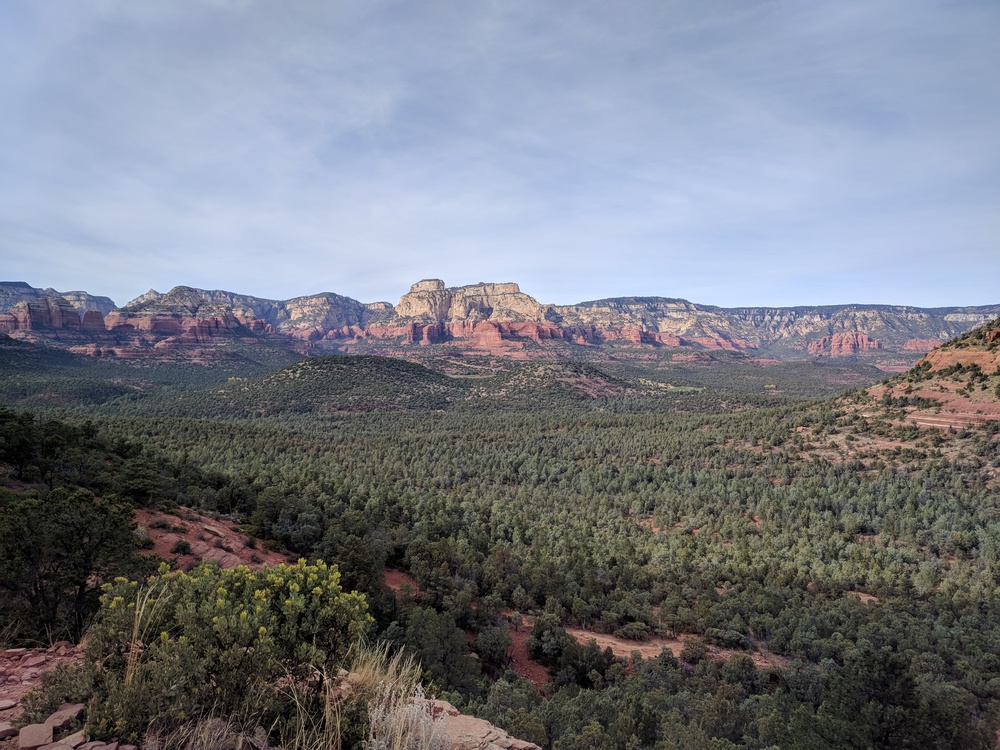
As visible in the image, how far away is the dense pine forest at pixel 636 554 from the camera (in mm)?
15344

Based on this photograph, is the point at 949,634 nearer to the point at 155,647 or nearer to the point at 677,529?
the point at 677,529

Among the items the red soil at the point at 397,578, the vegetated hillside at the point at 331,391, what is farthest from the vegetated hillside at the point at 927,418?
the vegetated hillside at the point at 331,391

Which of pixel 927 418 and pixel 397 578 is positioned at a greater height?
pixel 927 418

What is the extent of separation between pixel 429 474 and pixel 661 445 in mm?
38252

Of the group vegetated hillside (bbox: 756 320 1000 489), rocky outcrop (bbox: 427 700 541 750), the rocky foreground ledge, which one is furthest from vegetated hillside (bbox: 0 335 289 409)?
vegetated hillside (bbox: 756 320 1000 489)

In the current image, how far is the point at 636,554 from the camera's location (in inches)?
1580

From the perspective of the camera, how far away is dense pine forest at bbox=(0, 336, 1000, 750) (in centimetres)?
1534

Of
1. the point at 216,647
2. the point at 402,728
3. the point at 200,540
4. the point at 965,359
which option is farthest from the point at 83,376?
the point at 965,359

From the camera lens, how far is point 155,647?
5684 mm

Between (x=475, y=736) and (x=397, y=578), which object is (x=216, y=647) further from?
(x=397, y=578)

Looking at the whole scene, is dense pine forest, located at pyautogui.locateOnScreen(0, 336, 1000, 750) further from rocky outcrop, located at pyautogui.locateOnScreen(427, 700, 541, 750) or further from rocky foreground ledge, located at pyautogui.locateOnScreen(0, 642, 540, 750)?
rocky outcrop, located at pyautogui.locateOnScreen(427, 700, 541, 750)

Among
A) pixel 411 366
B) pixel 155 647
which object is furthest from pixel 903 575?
pixel 411 366

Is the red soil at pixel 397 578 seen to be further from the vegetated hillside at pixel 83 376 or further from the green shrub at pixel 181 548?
the vegetated hillside at pixel 83 376

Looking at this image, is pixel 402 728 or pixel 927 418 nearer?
pixel 402 728
